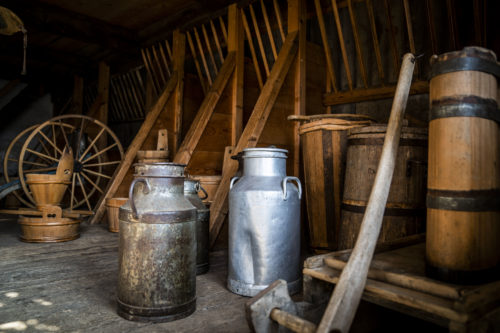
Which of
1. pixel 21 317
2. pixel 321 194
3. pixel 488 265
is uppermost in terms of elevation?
pixel 321 194

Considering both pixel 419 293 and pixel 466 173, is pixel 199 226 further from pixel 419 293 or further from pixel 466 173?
pixel 466 173

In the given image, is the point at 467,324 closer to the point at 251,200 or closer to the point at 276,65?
the point at 251,200

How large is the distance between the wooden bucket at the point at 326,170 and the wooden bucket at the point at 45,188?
8.62 feet

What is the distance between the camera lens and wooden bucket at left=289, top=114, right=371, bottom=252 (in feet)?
9.13

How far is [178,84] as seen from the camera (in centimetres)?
524

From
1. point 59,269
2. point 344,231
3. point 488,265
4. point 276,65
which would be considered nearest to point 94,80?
point 276,65

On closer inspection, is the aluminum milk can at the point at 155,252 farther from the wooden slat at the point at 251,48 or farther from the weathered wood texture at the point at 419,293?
the wooden slat at the point at 251,48

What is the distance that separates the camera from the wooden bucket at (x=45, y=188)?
12.2 ft

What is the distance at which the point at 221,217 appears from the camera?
3.24 metres

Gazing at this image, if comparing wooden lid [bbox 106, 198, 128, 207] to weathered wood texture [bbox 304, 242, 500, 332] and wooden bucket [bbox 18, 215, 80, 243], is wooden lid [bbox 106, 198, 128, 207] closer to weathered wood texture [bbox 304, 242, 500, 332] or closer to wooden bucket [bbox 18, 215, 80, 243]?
wooden bucket [bbox 18, 215, 80, 243]

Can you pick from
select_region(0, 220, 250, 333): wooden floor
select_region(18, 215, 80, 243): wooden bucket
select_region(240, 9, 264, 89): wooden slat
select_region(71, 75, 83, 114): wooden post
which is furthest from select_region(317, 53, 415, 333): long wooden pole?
select_region(71, 75, 83, 114): wooden post

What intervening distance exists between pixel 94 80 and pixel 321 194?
258 inches

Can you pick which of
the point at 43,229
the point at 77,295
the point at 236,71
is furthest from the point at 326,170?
the point at 43,229

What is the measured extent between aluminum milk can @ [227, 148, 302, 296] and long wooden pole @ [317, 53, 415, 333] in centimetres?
78
